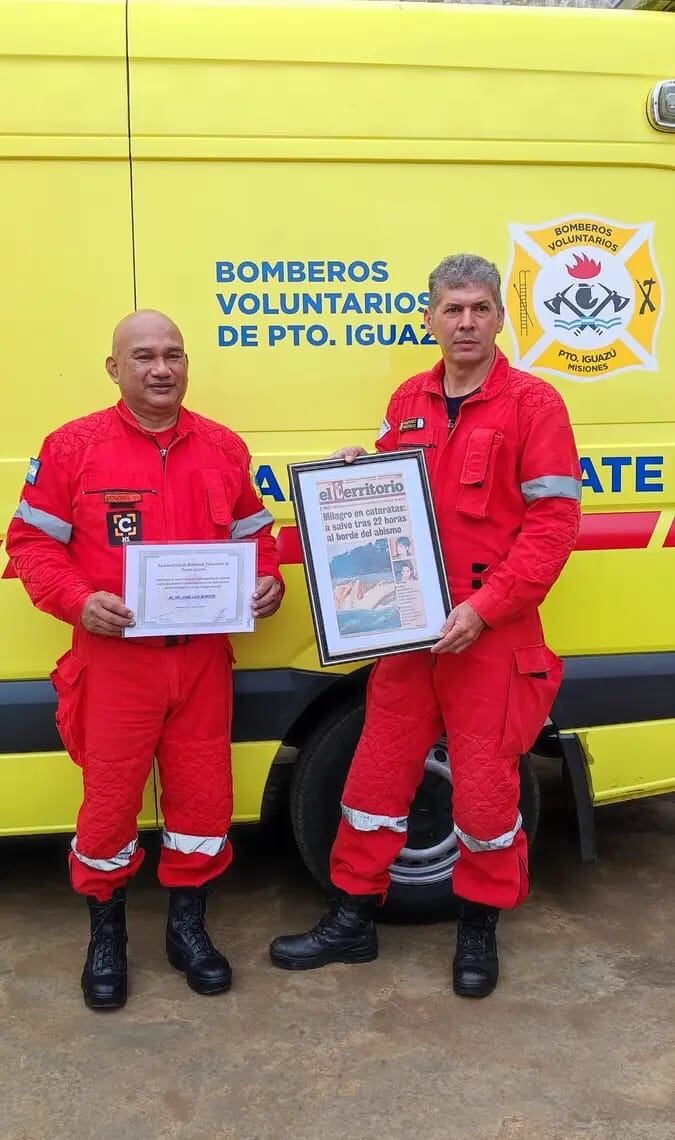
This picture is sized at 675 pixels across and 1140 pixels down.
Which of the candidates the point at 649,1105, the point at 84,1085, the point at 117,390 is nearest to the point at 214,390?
the point at 117,390

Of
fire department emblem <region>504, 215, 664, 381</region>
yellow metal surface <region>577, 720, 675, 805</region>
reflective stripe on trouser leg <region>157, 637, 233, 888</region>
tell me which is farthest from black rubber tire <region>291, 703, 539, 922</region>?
fire department emblem <region>504, 215, 664, 381</region>

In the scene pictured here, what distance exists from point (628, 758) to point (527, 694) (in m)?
0.62

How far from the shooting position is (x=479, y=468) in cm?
256

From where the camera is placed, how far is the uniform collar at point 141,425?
262 cm

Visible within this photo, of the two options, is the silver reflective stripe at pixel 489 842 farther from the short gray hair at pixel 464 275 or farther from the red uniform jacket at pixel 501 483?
the short gray hair at pixel 464 275

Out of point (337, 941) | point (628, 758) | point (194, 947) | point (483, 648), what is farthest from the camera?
point (628, 758)

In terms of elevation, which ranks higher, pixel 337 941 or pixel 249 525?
pixel 249 525

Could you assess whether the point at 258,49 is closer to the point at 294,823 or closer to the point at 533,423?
the point at 533,423

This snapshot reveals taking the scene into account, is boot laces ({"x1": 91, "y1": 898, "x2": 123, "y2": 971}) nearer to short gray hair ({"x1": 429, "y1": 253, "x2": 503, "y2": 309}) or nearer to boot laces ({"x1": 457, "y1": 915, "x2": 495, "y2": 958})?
boot laces ({"x1": 457, "y1": 915, "x2": 495, "y2": 958})

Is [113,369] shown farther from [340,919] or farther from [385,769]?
[340,919]

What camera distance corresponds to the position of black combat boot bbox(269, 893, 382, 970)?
2.93 meters

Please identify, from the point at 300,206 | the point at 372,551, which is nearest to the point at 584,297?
the point at 300,206

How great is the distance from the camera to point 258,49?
2.71 meters

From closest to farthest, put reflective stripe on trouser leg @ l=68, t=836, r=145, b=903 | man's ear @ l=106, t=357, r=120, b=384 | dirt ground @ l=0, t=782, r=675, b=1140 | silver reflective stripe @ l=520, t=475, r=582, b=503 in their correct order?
1. dirt ground @ l=0, t=782, r=675, b=1140
2. silver reflective stripe @ l=520, t=475, r=582, b=503
3. man's ear @ l=106, t=357, r=120, b=384
4. reflective stripe on trouser leg @ l=68, t=836, r=145, b=903
